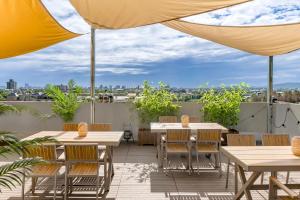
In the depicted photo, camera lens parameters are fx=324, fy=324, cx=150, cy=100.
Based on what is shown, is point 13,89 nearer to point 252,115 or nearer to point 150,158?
point 150,158

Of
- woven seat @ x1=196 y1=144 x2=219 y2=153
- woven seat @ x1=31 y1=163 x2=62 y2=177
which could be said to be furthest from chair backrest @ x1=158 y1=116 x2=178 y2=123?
woven seat @ x1=31 y1=163 x2=62 y2=177

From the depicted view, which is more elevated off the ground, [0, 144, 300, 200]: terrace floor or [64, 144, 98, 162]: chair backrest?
[64, 144, 98, 162]: chair backrest

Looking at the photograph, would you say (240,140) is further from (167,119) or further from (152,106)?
(152,106)

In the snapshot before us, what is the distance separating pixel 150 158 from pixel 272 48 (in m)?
3.79

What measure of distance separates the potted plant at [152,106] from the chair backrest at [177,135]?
2.94m

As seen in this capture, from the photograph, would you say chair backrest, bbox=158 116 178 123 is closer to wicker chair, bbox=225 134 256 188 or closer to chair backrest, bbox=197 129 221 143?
chair backrest, bbox=197 129 221 143

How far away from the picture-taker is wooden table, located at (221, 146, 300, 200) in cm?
362

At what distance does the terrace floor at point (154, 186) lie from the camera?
5.12 meters

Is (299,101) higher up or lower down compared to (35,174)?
higher up

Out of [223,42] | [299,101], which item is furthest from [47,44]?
[299,101]

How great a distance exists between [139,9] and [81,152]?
2.20 meters

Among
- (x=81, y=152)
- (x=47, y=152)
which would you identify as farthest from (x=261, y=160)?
(x=47, y=152)

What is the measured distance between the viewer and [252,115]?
9859 mm

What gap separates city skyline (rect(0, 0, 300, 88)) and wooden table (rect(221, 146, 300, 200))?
4450mm
